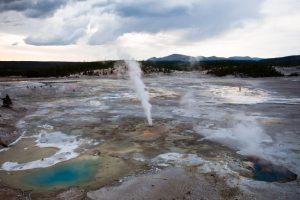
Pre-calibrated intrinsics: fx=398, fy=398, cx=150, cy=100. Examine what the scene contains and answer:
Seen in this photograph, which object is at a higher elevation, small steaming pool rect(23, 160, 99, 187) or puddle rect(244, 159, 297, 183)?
small steaming pool rect(23, 160, 99, 187)

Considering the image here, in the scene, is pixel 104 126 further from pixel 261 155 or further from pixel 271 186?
pixel 271 186

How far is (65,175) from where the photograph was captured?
964 cm

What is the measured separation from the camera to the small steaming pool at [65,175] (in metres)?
9.10

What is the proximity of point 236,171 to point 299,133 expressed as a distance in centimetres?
569

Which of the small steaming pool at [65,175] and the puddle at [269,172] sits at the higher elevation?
the small steaming pool at [65,175]

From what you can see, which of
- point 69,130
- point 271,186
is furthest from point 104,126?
point 271,186

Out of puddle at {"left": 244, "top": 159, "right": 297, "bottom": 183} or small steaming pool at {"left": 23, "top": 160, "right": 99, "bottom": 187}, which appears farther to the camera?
puddle at {"left": 244, "top": 159, "right": 297, "bottom": 183}

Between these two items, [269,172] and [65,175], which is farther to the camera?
[269,172]

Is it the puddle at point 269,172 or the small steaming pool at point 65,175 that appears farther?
the puddle at point 269,172

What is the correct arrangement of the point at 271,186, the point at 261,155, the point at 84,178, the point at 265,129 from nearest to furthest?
the point at 271,186
the point at 84,178
the point at 261,155
the point at 265,129

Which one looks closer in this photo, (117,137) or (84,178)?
(84,178)

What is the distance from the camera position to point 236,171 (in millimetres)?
9711

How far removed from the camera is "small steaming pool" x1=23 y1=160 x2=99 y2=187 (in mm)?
9102

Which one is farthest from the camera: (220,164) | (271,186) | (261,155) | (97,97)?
(97,97)
